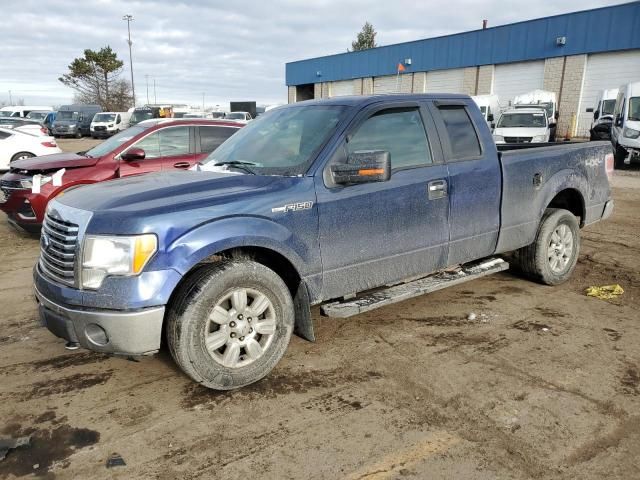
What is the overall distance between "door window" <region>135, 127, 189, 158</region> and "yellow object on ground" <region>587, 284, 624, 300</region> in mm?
5625

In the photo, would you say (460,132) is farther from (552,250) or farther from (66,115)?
(66,115)

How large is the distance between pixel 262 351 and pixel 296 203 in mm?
983

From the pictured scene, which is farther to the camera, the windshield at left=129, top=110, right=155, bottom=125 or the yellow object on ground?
the windshield at left=129, top=110, right=155, bottom=125

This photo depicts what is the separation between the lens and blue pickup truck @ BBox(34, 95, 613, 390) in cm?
299

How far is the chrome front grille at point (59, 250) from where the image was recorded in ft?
10.1

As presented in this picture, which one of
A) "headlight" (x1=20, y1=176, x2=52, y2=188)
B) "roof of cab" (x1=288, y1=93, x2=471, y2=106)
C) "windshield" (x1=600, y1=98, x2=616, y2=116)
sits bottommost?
"headlight" (x1=20, y1=176, x2=52, y2=188)

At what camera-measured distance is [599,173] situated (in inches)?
220

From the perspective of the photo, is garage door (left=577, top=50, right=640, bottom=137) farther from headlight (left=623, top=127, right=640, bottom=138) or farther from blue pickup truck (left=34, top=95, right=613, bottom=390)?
blue pickup truck (left=34, top=95, right=613, bottom=390)

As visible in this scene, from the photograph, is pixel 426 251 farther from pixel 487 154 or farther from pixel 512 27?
pixel 512 27

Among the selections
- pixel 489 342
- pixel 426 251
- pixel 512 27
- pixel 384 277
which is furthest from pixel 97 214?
pixel 512 27

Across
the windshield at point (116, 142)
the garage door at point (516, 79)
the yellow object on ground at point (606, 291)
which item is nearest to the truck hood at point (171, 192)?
the yellow object on ground at point (606, 291)

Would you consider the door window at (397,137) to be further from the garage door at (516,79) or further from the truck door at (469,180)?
the garage door at (516,79)

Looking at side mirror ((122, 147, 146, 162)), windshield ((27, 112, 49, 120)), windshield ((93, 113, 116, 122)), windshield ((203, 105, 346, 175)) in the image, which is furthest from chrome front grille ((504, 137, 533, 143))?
windshield ((27, 112, 49, 120))

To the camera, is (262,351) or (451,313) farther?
(451,313)
